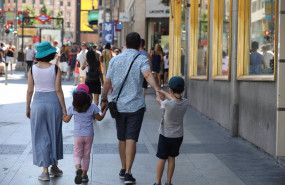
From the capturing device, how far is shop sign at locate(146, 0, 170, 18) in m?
33.0

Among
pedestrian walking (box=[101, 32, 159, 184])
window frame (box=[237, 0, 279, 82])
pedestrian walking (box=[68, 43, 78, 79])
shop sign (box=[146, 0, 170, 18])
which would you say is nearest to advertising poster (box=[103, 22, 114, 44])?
pedestrian walking (box=[68, 43, 78, 79])

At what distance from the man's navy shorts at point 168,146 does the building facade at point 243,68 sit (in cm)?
233

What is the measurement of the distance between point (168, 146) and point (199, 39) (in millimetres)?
10124

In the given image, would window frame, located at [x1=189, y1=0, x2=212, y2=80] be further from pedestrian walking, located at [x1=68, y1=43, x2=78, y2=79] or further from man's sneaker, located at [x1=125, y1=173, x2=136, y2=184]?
pedestrian walking, located at [x1=68, y1=43, x2=78, y2=79]

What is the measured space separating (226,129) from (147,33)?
22102 millimetres

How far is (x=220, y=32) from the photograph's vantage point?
13.9 metres

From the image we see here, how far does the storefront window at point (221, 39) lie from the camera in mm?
12977

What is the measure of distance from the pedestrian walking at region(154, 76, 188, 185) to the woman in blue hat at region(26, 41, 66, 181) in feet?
4.62

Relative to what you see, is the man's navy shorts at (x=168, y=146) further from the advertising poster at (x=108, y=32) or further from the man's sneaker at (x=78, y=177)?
the advertising poster at (x=108, y=32)

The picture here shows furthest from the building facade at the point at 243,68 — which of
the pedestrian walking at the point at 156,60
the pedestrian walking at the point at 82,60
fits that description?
the pedestrian walking at the point at 156,60

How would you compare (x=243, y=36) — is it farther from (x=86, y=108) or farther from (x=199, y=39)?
(x=199, y=39)

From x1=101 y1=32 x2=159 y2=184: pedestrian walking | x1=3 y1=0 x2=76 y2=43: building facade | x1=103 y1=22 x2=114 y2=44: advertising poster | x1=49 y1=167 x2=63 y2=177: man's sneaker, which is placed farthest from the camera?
x1=3 y1=0 x2=76 y2=43: building facade

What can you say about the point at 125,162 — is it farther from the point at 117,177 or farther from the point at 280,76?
the point at 280,76

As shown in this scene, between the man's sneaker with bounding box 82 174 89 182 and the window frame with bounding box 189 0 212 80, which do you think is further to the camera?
the window frame with bounding box 189 0 212 80
